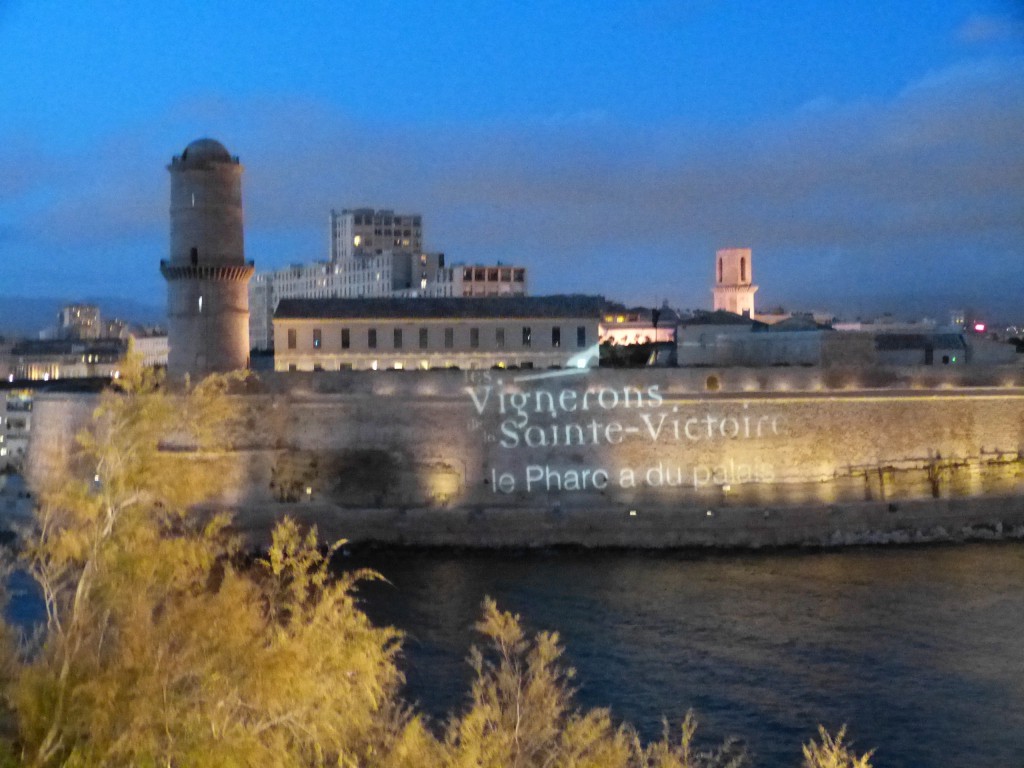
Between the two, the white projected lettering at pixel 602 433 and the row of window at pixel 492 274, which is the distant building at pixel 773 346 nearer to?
the white projected lettering at pixel 602 433

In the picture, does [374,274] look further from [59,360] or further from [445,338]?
[445,338]

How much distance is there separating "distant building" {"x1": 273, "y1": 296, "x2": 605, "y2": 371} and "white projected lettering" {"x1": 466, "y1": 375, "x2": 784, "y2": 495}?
3.52 metres

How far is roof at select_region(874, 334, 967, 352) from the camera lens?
93.5 feet

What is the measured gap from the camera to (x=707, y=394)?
75.9 ft

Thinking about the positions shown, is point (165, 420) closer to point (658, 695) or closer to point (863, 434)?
point (658, 695)

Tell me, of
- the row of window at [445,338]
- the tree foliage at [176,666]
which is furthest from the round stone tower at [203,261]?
the tree foliage at [176,666]

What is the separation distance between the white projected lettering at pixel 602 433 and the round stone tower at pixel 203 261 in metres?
5.36

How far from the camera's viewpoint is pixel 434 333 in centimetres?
2633

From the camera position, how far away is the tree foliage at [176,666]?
4969 mm

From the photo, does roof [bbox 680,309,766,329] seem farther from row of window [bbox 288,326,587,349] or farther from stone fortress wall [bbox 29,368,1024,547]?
stone fortress wall [bbox 29,368,1024,547]

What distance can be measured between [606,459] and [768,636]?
8.05 metres

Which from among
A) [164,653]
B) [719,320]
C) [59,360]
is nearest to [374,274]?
[59,360]

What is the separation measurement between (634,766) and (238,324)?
1744 cm

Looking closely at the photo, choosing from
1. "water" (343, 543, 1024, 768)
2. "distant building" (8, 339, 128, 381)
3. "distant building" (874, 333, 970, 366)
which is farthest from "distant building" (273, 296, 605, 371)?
"distant building" (8, 339, 128, 381)
